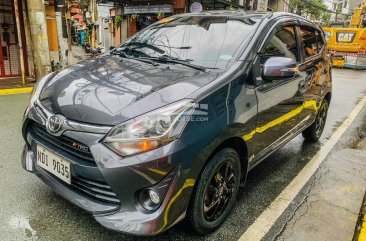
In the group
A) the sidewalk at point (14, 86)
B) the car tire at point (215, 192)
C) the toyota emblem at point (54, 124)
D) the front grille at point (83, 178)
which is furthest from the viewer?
the sidewalk at point (14, 86)

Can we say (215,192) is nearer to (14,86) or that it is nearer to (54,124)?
(54,124)

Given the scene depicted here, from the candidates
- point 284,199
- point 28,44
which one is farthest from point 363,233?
point 28,44

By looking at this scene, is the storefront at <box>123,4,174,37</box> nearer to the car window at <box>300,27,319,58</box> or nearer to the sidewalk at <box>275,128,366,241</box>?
the car window at <box>300,27,319,58</box>

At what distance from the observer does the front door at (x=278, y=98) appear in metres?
2.76

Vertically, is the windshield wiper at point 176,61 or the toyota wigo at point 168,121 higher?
the windshield wiper at point 176,61

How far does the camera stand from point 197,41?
299 cm

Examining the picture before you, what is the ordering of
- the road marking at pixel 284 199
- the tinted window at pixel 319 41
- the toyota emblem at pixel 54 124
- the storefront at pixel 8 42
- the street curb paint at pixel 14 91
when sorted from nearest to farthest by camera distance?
the toyota emblem at pixel 54 124, the road marking at pixel 284 199, the tinted window at pixel 319 41, the street curb paint at pixel 14 91, the storefront at pixel 8 42

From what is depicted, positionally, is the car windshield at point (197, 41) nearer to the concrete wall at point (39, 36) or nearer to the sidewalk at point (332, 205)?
the sidewalk at point (332, 205)

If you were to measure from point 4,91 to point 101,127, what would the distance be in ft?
19.9

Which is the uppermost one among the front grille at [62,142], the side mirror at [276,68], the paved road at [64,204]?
the side mirror at [276,68]

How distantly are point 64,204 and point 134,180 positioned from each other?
116 centimetres

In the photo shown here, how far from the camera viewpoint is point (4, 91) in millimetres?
6926

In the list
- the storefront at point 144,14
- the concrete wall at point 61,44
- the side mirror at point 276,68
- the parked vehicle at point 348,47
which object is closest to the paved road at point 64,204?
the side mirror at point 276,68

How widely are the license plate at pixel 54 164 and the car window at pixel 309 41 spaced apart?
9.96 ft
